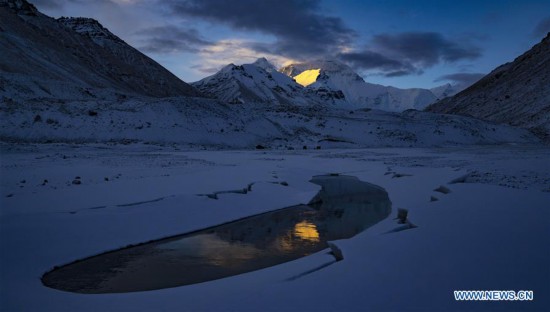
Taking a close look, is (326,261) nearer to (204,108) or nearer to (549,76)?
(204,108)

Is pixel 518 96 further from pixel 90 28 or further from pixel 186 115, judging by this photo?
pixel 90 28

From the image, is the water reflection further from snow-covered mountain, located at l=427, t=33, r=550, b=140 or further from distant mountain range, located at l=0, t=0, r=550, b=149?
→ snow-covered mountain, located at l=427, t=33, r=550, b=140

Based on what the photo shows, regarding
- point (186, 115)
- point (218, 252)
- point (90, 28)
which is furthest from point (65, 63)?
point (218, 252)

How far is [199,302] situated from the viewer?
5.64 meters

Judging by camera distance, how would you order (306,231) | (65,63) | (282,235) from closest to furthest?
(282,235) → (306,231) → (65,63)

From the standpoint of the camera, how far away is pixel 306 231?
10422 millimetres

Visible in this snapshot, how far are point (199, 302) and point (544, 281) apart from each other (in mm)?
4563

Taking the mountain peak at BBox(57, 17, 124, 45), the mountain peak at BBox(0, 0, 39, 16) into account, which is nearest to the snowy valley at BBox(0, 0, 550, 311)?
the mountain peak at BBox(0, 0, 39, 16)

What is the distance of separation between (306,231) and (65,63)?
81450 mm

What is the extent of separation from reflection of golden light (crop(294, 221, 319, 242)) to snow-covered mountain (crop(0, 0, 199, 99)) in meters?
36.9

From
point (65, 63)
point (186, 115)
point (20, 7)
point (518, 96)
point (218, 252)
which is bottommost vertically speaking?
point (218, 252)

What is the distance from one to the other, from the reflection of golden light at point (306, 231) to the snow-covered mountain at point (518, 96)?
187ft

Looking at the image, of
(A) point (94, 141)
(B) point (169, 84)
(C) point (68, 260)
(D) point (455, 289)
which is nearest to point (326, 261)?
(D) point (455, 289)

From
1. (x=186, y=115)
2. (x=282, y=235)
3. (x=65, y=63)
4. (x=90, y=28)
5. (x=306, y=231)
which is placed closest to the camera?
(x=282, y=235)
